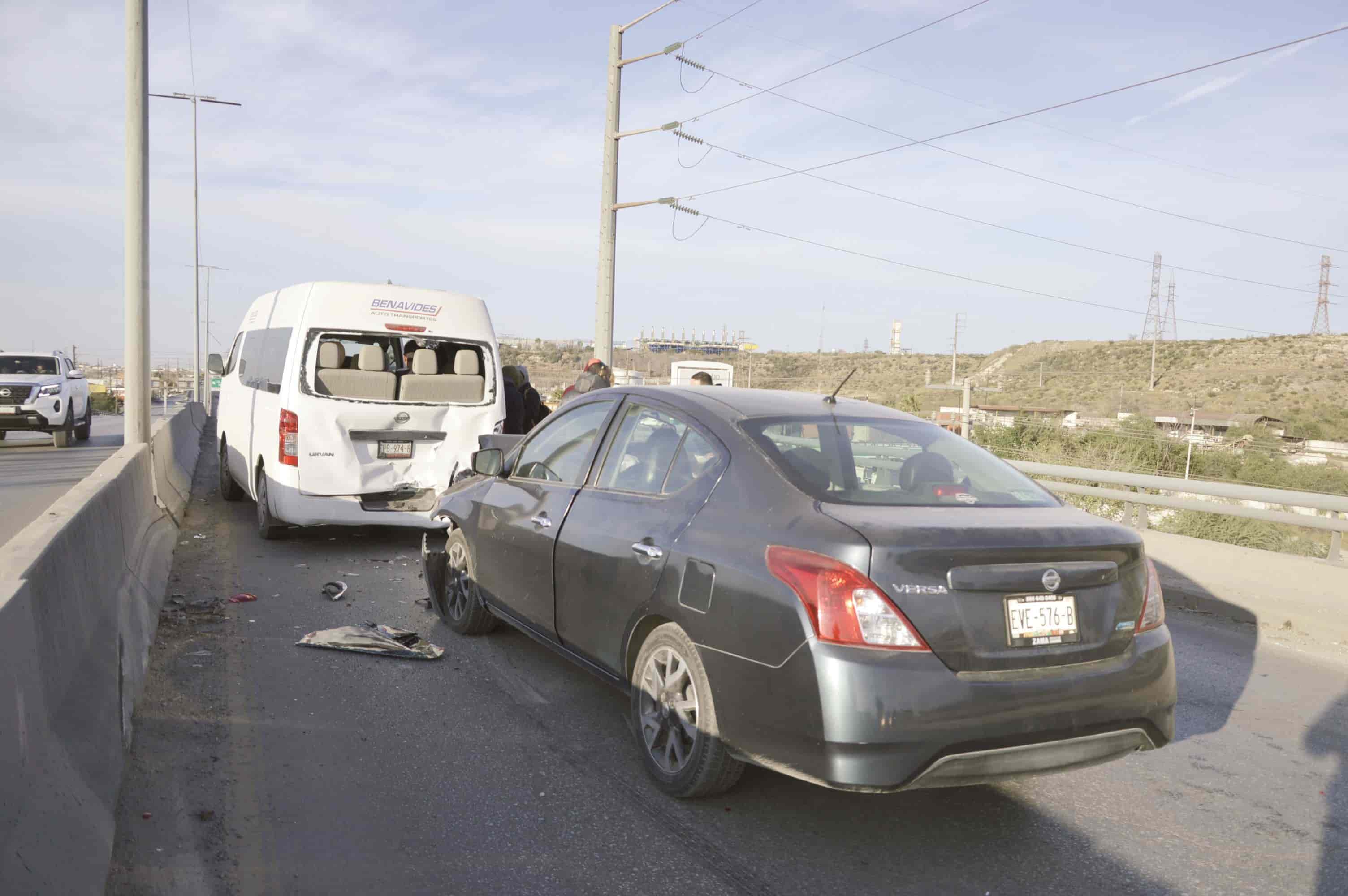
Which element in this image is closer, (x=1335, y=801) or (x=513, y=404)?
(x=1335, y=801)

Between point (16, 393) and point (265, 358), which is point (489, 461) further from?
point (16, 393)

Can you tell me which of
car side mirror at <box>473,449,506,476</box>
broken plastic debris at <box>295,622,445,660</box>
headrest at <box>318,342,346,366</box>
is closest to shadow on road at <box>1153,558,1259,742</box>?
car side mirror at <box>473,449,506,476</box>

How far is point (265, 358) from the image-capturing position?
34.4ft

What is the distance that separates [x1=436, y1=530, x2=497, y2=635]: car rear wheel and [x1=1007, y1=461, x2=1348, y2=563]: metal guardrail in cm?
363

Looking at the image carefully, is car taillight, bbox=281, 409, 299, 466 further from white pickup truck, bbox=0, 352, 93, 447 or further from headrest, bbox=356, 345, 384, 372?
white pickup truck, bbox=0, 352, 93, 447

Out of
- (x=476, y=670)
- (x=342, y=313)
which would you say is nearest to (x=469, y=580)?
(x=476, y=670)

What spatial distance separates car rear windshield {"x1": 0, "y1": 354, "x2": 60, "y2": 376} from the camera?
21234mm

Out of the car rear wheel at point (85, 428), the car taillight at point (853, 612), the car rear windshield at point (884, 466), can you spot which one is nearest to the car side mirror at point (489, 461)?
the car rear windshield at point (884, 466)

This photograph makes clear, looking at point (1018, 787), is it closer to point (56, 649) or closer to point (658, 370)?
point (56, 649)

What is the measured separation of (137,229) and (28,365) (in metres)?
15.1

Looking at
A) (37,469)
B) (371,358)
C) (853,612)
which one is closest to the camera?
(853,612)

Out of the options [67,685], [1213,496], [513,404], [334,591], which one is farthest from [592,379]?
[67,685]

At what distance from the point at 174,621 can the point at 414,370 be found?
3.85 m

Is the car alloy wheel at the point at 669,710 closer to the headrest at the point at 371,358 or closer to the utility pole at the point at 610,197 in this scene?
the headrest at the point at 371,358
